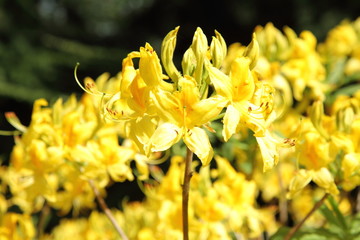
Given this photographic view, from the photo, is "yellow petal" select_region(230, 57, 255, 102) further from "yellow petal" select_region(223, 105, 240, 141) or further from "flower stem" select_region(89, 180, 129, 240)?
"flower stem" select_region(89, 180, 129, 240)

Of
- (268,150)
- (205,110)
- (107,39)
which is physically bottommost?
(268,150)

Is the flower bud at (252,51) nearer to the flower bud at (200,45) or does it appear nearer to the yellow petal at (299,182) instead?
the flower bud at (200,45)

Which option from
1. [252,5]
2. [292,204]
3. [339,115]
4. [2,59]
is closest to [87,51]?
[2,59]

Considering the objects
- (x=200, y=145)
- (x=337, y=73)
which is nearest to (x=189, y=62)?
(x=200, y=145)

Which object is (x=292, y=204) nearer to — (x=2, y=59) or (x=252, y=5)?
(x=252, y=5)

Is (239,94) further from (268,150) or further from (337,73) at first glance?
(337,73)

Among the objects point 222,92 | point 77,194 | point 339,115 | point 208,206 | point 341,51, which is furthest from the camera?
point 341,51

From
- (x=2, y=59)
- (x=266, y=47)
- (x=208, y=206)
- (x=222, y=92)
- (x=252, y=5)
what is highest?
(x=2, y=59)
